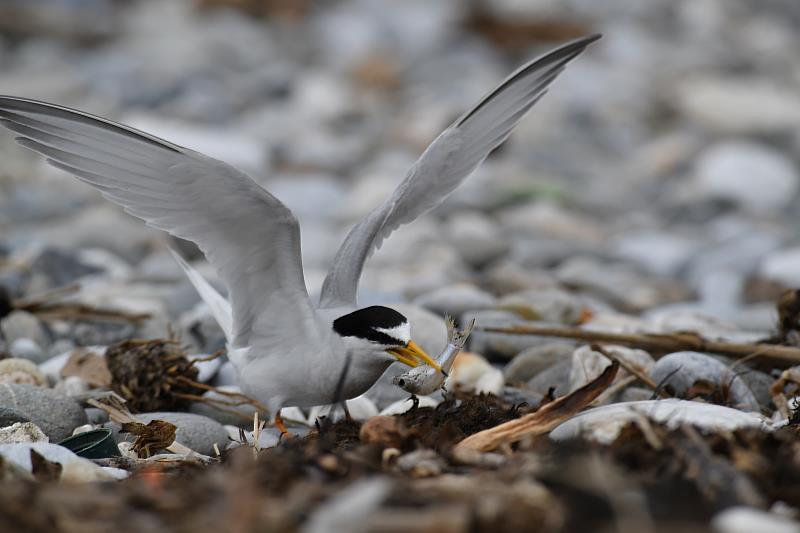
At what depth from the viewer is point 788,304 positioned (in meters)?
4.22

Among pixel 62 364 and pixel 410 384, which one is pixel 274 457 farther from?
pixel 62 364

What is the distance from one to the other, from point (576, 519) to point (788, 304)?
2.52 meters

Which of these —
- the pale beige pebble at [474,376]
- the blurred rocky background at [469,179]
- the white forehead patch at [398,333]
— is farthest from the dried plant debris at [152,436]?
the pale beige pebble at [474,376]

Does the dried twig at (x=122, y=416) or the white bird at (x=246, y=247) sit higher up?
the white bird at (x=246, y=247)

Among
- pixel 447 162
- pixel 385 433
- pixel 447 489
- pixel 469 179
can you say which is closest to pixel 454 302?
pixel 447 162

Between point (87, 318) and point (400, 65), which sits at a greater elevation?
point (400, 65)

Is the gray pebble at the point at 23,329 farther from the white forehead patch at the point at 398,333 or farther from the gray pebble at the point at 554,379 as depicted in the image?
the gray pebble at the point at 554,379

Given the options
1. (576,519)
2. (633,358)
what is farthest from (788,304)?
(576,519)

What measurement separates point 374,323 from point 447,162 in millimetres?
1096

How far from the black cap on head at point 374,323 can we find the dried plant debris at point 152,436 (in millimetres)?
693

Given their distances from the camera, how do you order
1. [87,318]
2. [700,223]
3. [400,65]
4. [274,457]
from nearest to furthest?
1. [274,457]
2. [87,318]
3. [700,223]
4. [400,65]

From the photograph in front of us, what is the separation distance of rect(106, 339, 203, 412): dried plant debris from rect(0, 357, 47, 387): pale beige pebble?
0.27 metres

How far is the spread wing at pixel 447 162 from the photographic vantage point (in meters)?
4.06

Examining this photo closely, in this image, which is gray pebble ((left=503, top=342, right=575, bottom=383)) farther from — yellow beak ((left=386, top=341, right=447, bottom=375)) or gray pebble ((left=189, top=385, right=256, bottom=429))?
gray pebble ((left=189, top=385, right=256, bottom=429))
